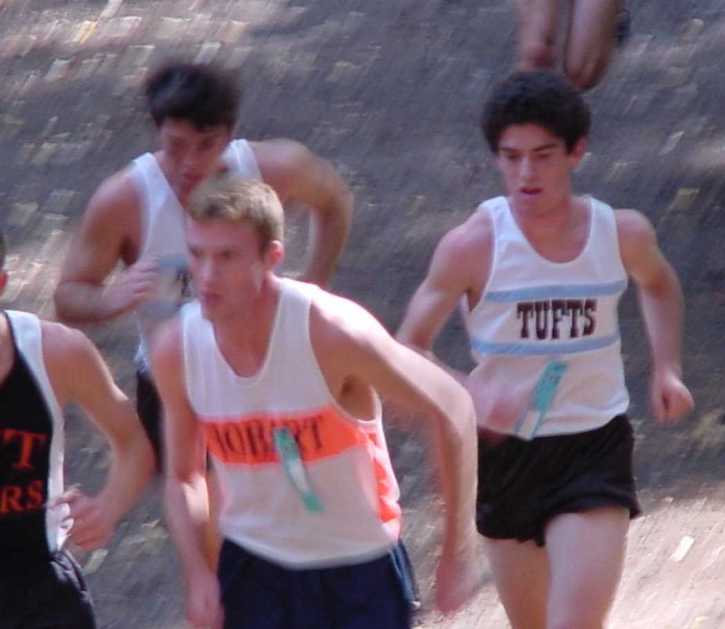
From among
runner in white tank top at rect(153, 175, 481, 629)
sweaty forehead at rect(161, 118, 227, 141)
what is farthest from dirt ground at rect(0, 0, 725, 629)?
runner in white tank top at rect(153, 175, 481, 629)

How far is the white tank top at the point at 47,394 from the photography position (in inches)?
156

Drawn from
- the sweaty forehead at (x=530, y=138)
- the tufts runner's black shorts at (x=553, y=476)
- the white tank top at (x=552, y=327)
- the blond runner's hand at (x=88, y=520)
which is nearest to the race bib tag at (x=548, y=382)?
the white tank top at (x=552, y=327)

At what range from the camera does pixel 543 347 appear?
466 centimetres

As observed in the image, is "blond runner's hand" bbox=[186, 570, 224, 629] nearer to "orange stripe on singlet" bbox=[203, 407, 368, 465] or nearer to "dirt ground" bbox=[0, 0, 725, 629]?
"orange stripe on singlet" bbox=[203, 407, 368, 465]

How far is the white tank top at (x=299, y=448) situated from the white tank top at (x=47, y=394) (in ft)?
1.00

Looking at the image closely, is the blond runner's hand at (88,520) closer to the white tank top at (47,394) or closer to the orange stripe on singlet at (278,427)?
the white tank top at (47,394)

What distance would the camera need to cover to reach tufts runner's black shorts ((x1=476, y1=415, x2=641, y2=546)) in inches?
186

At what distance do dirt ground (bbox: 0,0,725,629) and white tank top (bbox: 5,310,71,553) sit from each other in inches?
83.0

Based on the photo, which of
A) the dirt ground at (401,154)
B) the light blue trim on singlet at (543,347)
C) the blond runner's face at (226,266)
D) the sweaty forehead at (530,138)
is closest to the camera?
the blond runner's face at (226,266)

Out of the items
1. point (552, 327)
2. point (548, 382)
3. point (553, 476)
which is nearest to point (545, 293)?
point (552, 327)

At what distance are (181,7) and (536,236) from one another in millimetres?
8516

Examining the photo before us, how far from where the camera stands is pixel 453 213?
32.0 feet

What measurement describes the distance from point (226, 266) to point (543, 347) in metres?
1.11

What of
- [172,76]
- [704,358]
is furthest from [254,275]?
[704,358]
